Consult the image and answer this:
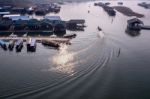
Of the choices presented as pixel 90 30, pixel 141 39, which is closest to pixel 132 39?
pixel 141 39

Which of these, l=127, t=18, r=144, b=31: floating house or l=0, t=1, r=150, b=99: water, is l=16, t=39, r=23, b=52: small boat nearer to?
l=0, t=1, r=150, b=99: water

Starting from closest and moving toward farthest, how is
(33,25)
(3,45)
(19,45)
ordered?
(19,45) < (3,45) < (33,25)

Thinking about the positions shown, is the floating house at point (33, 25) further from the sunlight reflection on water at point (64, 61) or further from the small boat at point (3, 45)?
A: the sunlight reflection on water at point (64, 61)

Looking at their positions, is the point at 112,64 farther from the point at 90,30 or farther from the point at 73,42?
the point at 90,30

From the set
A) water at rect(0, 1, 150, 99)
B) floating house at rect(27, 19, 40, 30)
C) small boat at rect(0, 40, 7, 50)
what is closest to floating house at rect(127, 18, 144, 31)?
water at rect(0, 1, 150, 99)

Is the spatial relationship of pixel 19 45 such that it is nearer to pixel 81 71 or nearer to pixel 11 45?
pixel 11 45

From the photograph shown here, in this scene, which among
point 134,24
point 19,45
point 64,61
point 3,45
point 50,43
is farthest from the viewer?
point 134,24

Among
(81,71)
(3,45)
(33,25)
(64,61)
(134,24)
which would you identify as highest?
(134,24)

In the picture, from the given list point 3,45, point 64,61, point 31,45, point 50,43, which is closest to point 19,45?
point 31,45
